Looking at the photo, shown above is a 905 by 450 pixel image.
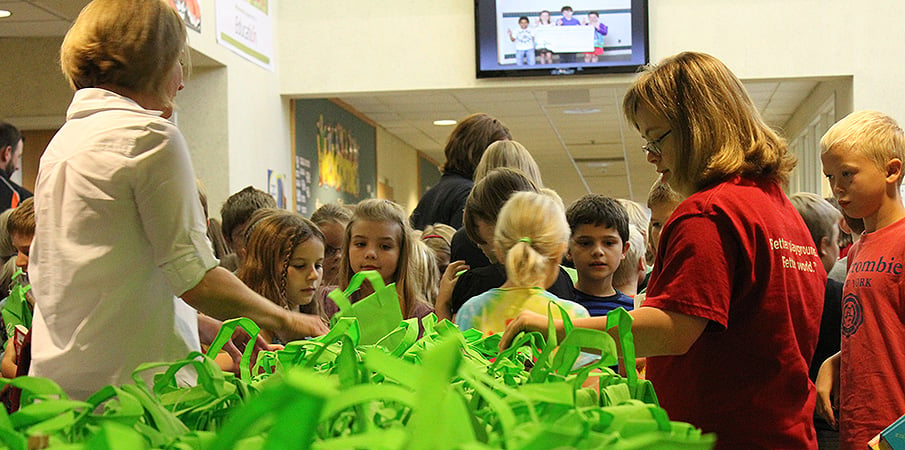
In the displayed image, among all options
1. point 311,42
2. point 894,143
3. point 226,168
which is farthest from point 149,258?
point 311,42

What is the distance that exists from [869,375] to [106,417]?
187cm

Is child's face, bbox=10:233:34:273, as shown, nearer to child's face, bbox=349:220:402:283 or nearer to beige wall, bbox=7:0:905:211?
child's face, bbox=349:220:402:283

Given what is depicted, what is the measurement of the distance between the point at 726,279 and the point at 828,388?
990 mm

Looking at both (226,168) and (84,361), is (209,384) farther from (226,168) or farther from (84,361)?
(226,168)

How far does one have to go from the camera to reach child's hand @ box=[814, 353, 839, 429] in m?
2.22

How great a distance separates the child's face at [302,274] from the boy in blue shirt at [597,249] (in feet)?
2.84

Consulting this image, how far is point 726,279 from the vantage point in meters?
1.40

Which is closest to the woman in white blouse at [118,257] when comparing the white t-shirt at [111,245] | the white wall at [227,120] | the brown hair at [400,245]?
the white t-shirt at [111,245]

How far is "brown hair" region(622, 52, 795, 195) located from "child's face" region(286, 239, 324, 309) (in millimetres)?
1597

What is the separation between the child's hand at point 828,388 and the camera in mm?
2217

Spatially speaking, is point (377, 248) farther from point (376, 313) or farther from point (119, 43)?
point (376, 313)

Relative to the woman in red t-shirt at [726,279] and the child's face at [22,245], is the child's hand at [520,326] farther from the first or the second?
the child's face at [22,245]

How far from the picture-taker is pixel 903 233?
2117mm

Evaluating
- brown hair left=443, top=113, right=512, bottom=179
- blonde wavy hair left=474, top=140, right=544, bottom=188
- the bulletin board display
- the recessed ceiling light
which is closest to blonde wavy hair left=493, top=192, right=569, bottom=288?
blonde wavy hair left=474, top=140, right=544, bottom=188
